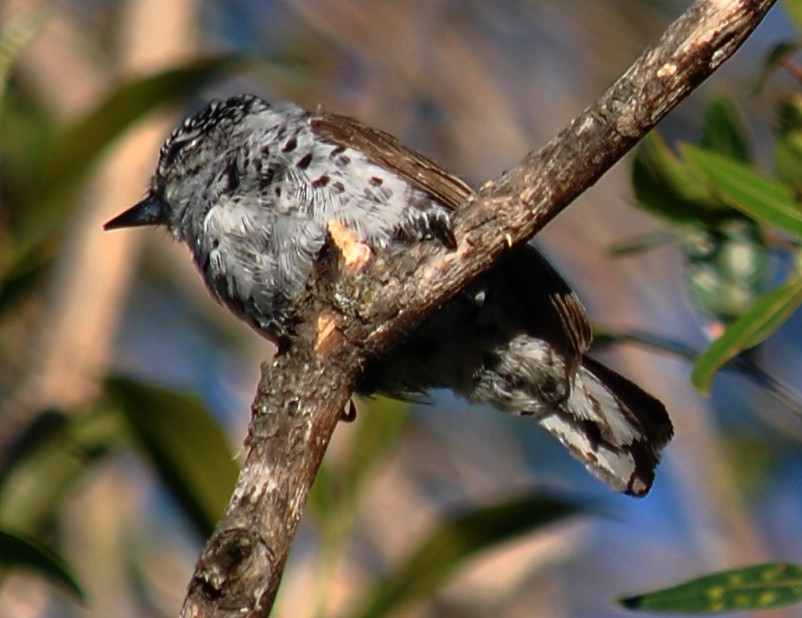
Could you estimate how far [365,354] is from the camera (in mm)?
3088

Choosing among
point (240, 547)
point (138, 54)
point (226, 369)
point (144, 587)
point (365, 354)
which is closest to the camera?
point (240, 547)

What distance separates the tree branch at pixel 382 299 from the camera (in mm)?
2729

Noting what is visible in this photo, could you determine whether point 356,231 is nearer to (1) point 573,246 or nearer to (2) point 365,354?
(2) point 365,354

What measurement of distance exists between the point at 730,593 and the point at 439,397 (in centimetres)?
235

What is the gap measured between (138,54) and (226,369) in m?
1.93

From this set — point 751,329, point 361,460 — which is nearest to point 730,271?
point 751,329

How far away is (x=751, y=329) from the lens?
3510mm

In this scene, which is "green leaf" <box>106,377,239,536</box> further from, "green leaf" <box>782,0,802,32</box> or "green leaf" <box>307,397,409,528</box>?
"green leaf" <box>782,0,802,32</box>

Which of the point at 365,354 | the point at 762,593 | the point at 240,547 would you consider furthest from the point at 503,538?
the point at 240,547

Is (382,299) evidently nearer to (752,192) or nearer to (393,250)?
(393,250)

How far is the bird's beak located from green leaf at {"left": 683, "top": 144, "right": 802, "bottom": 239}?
69.3 inches

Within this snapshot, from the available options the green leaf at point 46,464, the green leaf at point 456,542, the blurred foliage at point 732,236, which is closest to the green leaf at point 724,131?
the blurred foliage at point 732,236

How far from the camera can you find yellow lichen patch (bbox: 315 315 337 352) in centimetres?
311

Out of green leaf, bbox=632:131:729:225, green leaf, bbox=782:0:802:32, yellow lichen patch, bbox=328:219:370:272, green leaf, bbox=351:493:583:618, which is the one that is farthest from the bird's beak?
green leaf, bbox=782:0:802:32
